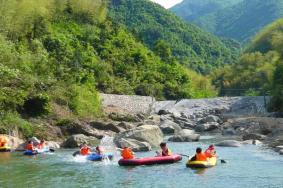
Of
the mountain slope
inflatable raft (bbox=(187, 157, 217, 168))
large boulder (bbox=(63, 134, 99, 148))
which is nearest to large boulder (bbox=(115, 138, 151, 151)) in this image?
large boulder (bbox=(63, 134, 99, 148))

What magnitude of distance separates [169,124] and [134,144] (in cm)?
1825

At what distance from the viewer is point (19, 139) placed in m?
37.0

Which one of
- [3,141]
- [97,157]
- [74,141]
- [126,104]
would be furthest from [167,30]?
[97,157]

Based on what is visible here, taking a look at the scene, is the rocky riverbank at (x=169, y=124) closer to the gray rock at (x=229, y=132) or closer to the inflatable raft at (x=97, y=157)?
the gray rock at (x=229, y=132)

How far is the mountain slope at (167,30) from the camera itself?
122 meters

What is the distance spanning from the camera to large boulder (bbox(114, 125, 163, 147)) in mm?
34344

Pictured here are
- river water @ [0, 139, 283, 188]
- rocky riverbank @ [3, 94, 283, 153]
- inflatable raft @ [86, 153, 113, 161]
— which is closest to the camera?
river water @ [0, 139, 283, 188]

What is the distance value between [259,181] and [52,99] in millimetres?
27341

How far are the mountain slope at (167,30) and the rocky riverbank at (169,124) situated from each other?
52062 millimetres

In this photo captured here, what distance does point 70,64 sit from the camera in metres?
66.5

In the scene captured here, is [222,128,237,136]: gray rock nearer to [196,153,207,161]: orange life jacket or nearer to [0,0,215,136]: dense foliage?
[0,0,215,136]: dense foliage

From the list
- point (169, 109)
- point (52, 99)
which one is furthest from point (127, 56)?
point (52, 99)

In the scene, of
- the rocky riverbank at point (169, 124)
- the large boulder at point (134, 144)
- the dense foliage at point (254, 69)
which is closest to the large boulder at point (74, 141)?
the rocky riverbank at point (169, 124)

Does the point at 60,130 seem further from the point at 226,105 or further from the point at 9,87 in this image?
the point at 226,105
